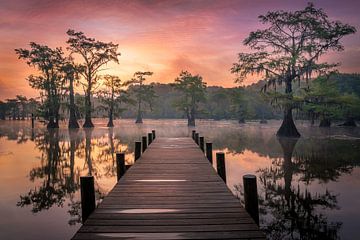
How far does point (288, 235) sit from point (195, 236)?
303cm

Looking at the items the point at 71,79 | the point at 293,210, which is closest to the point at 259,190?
the point at 293,210

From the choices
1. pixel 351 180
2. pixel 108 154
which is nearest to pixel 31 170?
pixel 108 154

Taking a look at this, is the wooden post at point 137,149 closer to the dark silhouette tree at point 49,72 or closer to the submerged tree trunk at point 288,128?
the submerged tree trunk at point 288,128

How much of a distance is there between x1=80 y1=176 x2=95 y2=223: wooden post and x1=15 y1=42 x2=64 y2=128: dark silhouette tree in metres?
50.0

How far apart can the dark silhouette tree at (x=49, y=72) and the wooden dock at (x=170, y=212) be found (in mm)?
48050

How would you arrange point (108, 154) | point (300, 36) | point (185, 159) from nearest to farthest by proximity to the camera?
point (185, 159), point (108, 154), point (300, 36)

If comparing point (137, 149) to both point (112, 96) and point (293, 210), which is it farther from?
point (112, 96)

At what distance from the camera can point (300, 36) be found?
35.8 metres

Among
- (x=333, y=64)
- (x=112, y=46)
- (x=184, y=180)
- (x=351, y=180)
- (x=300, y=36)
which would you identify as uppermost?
(x=112, y=46)

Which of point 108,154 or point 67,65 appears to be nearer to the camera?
point 108,154

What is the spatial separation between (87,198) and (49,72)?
55.7m

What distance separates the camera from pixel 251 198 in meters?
5.55

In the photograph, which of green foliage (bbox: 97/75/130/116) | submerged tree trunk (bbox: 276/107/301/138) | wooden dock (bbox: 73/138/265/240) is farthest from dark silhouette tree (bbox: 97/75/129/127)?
wooden dock (bbox: 73/138/265/240)

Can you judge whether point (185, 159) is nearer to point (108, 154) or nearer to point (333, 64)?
point (108, 154)
